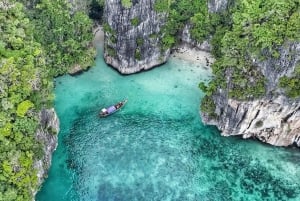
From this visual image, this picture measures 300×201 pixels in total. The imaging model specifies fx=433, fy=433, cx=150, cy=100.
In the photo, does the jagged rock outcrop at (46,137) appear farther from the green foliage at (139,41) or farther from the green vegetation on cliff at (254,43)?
the green vegetation on cliff at (254,43)

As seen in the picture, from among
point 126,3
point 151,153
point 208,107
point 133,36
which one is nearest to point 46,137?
point 151,153

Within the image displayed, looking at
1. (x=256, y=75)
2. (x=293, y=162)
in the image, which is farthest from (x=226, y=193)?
(x=256, y=75)

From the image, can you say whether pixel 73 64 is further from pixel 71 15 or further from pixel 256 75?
pixel 256 75

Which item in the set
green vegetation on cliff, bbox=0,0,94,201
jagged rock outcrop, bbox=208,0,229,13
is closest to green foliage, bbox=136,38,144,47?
jagged rock outcrop, bbox=208,0,229,13

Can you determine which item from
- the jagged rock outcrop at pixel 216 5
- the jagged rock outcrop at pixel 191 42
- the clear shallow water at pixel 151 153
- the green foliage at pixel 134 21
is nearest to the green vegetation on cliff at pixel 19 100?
the clear shallow water at pixel 151 153

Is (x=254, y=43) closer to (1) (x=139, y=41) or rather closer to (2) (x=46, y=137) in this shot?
(1) (x=139, y=41)
